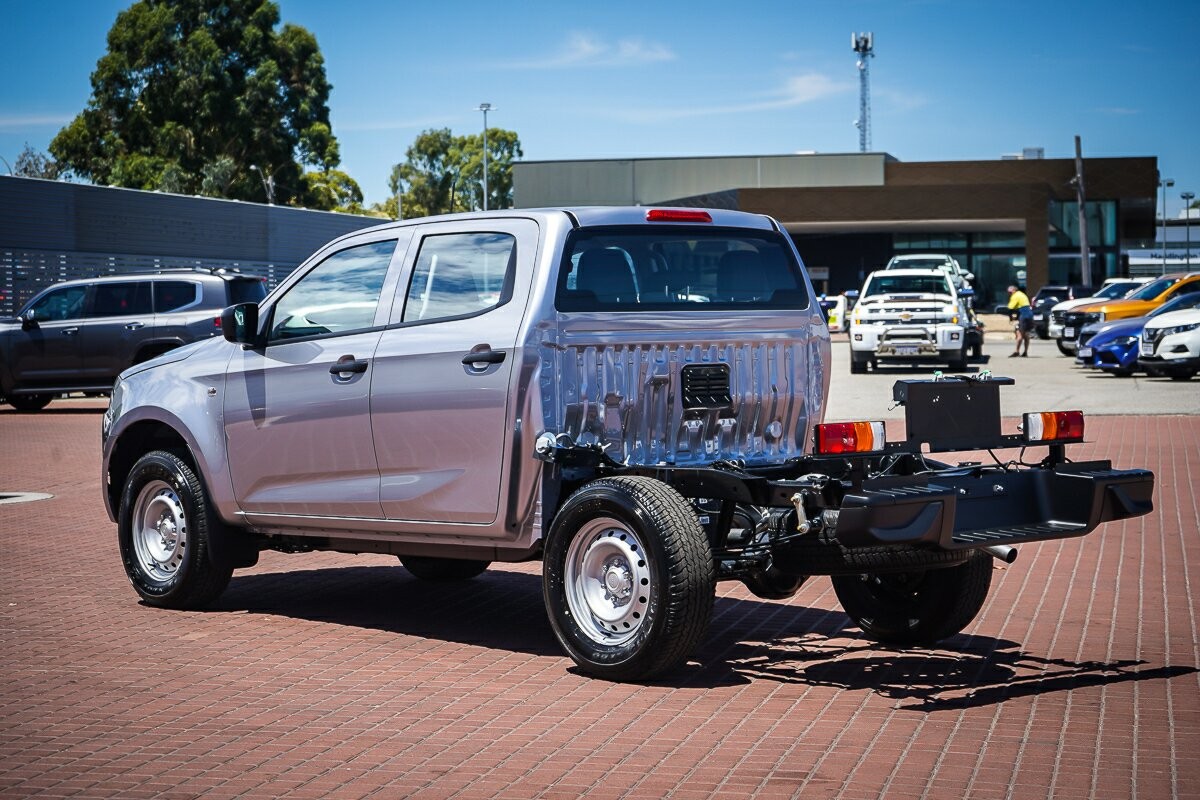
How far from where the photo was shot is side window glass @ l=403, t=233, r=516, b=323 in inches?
287

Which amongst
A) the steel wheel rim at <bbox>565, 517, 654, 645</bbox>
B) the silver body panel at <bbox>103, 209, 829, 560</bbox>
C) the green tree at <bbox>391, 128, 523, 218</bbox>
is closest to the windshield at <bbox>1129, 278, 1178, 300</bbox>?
the silver body panel at <bbox>103, 209, 829, 560</bbox>

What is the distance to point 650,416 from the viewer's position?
7.29 meters

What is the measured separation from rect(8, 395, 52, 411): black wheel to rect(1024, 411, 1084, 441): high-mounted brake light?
2215 centimetres

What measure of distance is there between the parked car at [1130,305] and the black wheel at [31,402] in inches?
837

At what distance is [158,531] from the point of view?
28.8 ft

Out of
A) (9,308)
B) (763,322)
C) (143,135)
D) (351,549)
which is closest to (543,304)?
(763,322)

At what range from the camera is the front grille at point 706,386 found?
7301mm

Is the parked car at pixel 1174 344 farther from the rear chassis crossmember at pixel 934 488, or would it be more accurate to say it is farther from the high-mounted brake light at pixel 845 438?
the high-mounted brake light at pixel 845 438

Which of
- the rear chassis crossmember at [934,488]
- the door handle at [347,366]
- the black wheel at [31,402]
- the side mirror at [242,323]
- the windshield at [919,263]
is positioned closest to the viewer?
the rear chassis crossmember at [934,488]

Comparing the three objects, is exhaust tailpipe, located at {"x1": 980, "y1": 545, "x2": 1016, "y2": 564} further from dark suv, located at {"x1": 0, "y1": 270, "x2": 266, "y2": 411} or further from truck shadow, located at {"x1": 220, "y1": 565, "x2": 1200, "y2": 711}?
dark suv, located at {"x1": 0, "y1": 270, "x2": 266, "y2": 411}

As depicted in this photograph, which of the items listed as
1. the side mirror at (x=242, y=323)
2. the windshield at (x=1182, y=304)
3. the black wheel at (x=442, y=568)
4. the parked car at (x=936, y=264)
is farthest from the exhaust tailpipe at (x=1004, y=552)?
the parked car at (x=936, y=264)

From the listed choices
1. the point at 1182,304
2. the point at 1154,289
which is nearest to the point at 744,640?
the point at 1182,304

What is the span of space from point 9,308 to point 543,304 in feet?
93.7

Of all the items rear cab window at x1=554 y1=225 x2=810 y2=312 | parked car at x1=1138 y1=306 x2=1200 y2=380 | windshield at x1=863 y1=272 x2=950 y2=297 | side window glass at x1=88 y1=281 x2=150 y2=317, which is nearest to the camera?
rear cab window at x1=554 y1=225 x2=810 y2=312
